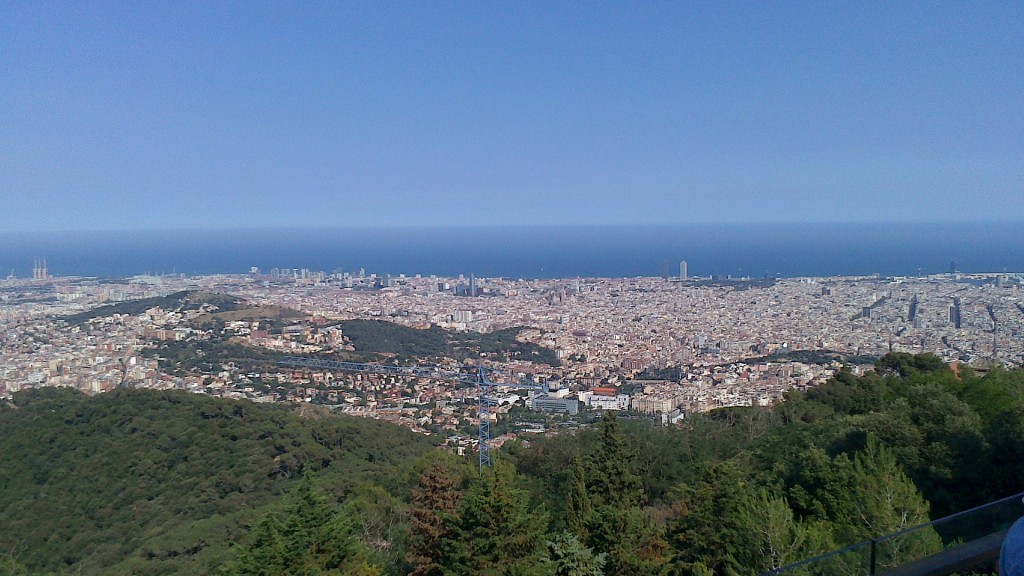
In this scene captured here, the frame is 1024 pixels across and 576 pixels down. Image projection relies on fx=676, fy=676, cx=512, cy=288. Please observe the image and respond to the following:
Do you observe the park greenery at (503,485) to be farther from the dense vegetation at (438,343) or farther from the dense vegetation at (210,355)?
the dense vegetation at (438,343)

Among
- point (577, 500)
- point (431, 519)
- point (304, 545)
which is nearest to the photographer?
point (304, 545)

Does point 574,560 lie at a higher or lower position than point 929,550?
lower

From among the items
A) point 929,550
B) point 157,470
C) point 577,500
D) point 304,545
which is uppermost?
point 929,550

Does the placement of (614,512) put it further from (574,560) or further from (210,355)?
(210,355)

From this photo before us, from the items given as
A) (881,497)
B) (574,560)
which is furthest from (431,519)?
(881,497)

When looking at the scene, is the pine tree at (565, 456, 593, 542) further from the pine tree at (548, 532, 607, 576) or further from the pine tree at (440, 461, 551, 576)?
the pine tree at (548, 532, 607, 576)

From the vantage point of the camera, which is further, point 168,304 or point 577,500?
point 168,304

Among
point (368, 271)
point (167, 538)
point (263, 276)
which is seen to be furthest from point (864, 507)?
point (368, 271)

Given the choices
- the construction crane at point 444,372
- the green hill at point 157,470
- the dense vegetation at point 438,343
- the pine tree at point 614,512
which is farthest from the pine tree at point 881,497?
the dense vegetation at point 438,343
